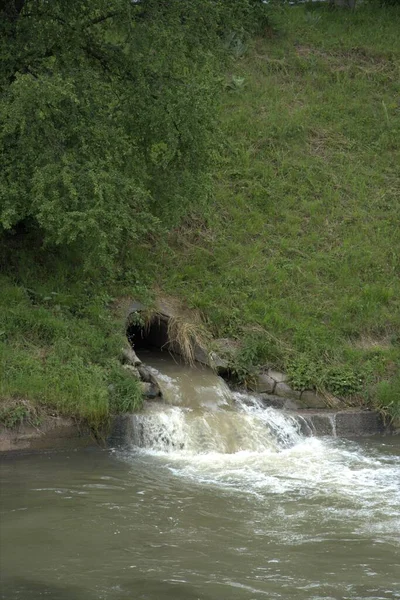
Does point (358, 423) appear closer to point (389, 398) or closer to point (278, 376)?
point (389, 398)

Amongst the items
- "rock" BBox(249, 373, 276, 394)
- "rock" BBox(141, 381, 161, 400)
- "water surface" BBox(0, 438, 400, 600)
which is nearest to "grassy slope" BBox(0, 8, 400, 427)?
"rock" BBox(249, 373, 276, 394)

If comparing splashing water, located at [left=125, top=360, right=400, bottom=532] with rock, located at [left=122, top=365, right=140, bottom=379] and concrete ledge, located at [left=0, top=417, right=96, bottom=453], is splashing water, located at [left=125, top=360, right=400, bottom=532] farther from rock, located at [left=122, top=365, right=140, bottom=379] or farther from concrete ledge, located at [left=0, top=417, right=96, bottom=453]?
concrete ledge, located at [left=0, top=417, right=96, bottom=453]

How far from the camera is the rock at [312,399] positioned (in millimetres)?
13875

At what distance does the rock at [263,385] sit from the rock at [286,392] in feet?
0.26

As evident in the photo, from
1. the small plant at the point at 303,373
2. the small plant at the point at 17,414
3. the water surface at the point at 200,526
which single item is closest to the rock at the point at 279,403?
the small plant at the point at 303,373

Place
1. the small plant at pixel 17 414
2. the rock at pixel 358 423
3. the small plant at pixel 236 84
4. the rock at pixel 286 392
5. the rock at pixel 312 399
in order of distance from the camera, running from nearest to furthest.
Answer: the small plant at pixel 17 414
the rock at pixel 358 423
the rock at pixel 312 399
the rock at pixel 286 392
the small plant at pixel 236 84

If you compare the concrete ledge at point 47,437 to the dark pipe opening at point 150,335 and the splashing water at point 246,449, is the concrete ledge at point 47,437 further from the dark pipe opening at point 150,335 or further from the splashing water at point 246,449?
the dark pipe opening at point 150,335

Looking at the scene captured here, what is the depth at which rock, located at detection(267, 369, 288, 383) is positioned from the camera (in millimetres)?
14133

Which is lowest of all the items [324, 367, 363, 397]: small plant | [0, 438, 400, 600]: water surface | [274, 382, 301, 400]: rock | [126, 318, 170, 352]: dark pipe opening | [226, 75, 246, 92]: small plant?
[0, 438, 400, 600]: water surface

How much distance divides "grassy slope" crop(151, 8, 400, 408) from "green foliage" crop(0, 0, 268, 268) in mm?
1361

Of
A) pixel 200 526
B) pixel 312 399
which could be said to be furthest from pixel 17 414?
pixel 312 399

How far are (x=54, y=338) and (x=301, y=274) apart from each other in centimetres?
534

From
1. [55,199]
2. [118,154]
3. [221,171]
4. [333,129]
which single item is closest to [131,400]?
[55,199]

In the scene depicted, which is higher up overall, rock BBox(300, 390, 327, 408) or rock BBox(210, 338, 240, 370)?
rock BBox(210, 338, 240, 370)
